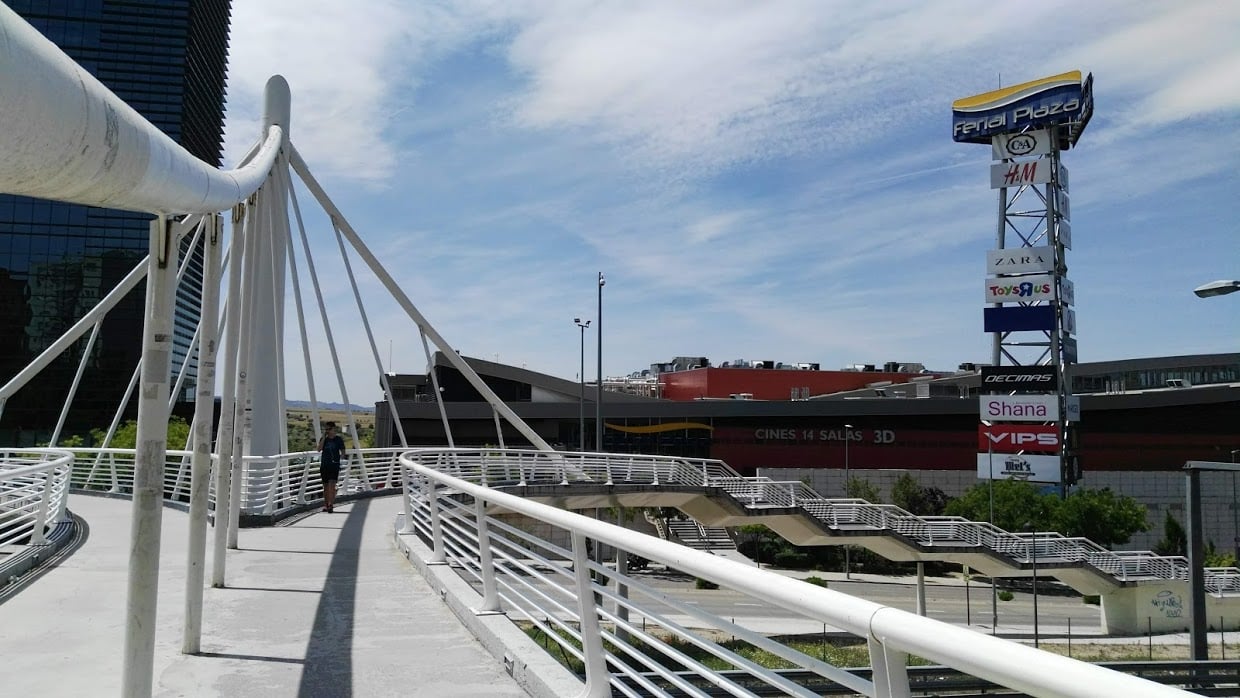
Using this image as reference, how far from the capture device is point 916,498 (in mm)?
59312

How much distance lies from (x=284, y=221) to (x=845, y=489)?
1925 inches

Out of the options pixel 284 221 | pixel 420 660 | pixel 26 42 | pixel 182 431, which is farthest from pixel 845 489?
pixel 26 42

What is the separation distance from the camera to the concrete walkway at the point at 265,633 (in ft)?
17.3

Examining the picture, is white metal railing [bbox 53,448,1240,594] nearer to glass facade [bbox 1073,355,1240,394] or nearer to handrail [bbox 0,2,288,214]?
handrail [bbox 0,2,288,214]

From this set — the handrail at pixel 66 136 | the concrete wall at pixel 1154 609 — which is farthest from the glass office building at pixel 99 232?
the handrail at pixel 66 136

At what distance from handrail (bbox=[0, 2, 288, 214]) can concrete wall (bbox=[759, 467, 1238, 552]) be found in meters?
60.8

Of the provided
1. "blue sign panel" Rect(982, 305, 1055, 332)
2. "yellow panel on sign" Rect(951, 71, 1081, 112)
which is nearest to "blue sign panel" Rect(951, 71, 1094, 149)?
"yellow panel on sign" Rect(951, 71, 1081, 112)

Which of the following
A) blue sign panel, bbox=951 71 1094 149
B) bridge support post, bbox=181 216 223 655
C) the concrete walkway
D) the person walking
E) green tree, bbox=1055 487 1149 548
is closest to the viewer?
the concrete walkway

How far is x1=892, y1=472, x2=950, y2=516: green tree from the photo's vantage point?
58.7 m

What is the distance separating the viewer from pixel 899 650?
7.21 feet

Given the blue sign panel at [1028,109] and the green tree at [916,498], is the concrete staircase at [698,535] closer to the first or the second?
the green tree at [916,498]

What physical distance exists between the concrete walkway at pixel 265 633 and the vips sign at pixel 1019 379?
4368 centimetres

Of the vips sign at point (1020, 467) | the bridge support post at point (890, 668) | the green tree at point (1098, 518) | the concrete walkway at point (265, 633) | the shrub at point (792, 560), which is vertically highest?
the bridge support post at point (890, 668)

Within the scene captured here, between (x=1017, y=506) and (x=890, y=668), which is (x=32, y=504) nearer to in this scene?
(x=890, y=668)
